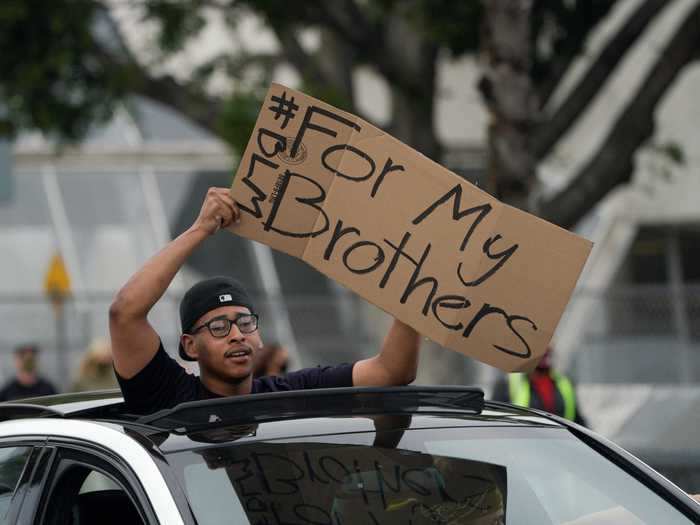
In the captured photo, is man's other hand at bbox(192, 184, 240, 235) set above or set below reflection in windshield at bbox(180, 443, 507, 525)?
above

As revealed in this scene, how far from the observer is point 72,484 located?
4.32 m

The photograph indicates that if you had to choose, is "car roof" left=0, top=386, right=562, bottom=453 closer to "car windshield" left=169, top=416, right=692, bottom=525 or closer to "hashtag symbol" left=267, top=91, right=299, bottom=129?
"car windshield" left=169, top=416, right=692, bottom=525

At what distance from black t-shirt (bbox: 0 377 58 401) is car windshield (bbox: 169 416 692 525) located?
8304 millimetres

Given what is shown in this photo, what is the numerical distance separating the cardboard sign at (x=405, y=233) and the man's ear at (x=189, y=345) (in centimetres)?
38

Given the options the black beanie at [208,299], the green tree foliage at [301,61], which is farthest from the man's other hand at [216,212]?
the green tree foliage at [301,61]

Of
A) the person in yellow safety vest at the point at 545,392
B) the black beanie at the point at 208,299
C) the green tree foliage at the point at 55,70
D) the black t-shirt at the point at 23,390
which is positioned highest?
the green tree foliage at the point at 55,70

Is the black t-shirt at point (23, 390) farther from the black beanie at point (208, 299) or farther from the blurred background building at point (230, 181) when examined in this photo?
the black beanie at point (208, 299)

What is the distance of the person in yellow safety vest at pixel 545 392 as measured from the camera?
376 inches

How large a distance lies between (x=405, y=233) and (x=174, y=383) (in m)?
0.86

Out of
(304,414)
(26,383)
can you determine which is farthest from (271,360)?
(304,414)

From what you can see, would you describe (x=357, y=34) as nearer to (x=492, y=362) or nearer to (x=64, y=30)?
(x=64, y=30)

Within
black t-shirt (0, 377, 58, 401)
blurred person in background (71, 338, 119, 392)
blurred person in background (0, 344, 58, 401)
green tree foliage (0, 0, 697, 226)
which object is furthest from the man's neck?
green tree foliage (0, 0, 697, 226)

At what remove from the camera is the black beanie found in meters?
5.00

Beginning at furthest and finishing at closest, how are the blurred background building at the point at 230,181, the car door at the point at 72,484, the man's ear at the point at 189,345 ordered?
the blurred background building at the point at 230,181 < the man's ear at the point at 189,345 < the car door at the point at 72,484
